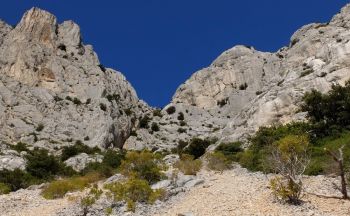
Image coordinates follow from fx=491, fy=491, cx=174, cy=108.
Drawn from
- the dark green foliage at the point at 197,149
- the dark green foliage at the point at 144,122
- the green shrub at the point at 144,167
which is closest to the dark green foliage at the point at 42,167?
the dark green foliage at the point at 197,149

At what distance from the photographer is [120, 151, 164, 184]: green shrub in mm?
21906

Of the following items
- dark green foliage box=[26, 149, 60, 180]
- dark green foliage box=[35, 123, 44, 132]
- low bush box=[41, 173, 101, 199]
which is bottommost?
low bush box=[41, 173, 101, 199]

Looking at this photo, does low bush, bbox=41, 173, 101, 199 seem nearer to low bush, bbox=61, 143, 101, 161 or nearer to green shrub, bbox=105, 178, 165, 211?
green shrub, bbox=105, 178, 165, 211

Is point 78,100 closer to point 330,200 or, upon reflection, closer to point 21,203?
point 21,203

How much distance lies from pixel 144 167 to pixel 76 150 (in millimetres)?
24194

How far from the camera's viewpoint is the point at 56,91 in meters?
61.3

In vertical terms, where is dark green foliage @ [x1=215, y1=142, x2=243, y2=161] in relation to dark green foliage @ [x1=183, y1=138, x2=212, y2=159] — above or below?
below

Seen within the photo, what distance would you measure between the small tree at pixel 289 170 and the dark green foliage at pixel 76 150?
27913mm

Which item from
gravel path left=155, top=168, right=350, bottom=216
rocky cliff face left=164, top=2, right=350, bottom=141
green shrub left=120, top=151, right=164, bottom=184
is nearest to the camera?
gravel path left=155, top=168, right=350, bottom=216

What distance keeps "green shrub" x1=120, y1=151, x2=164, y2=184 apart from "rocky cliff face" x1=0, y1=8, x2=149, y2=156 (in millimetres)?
27282

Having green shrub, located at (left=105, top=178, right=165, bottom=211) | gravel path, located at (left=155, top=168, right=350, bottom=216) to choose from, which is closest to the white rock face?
gravel path, located at (left=155, top=168, right=350, bottom=216)

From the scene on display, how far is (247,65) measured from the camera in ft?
257

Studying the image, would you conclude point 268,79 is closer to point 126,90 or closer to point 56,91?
point 126,90

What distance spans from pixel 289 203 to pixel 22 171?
25.0m
